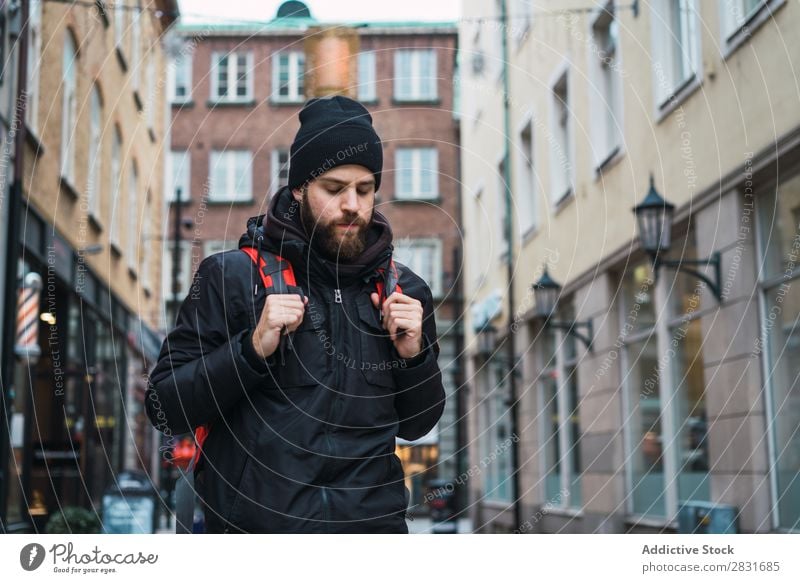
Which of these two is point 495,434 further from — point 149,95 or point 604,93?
point 604,93

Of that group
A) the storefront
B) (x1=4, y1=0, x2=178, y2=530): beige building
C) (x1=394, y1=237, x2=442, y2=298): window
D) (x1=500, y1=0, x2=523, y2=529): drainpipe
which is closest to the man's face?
(x1=4, y1=0, x2=178, y2=530): beige building

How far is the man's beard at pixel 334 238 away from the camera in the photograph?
9.16 ft

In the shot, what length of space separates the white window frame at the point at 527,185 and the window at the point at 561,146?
636 mm

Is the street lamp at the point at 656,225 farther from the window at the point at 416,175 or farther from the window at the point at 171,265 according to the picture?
the window at the point at 416,175

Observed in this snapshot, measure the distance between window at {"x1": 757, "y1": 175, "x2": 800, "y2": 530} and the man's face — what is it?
204 inches

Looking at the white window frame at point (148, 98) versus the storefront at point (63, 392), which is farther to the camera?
the white window frame at point (148, 98)

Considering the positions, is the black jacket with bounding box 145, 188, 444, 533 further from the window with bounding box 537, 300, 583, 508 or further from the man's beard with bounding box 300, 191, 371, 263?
the window with bounding box 537, 300, 583, 508

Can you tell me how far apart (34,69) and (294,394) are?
8.10 metres

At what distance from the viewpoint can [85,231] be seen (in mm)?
13961

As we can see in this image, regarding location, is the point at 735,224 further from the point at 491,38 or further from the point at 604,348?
the point at 491,38

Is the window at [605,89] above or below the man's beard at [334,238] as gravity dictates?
above

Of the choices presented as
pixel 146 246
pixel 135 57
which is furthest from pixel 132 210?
pixel 146 246

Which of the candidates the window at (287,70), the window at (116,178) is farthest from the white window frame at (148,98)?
the window at (287,70)
